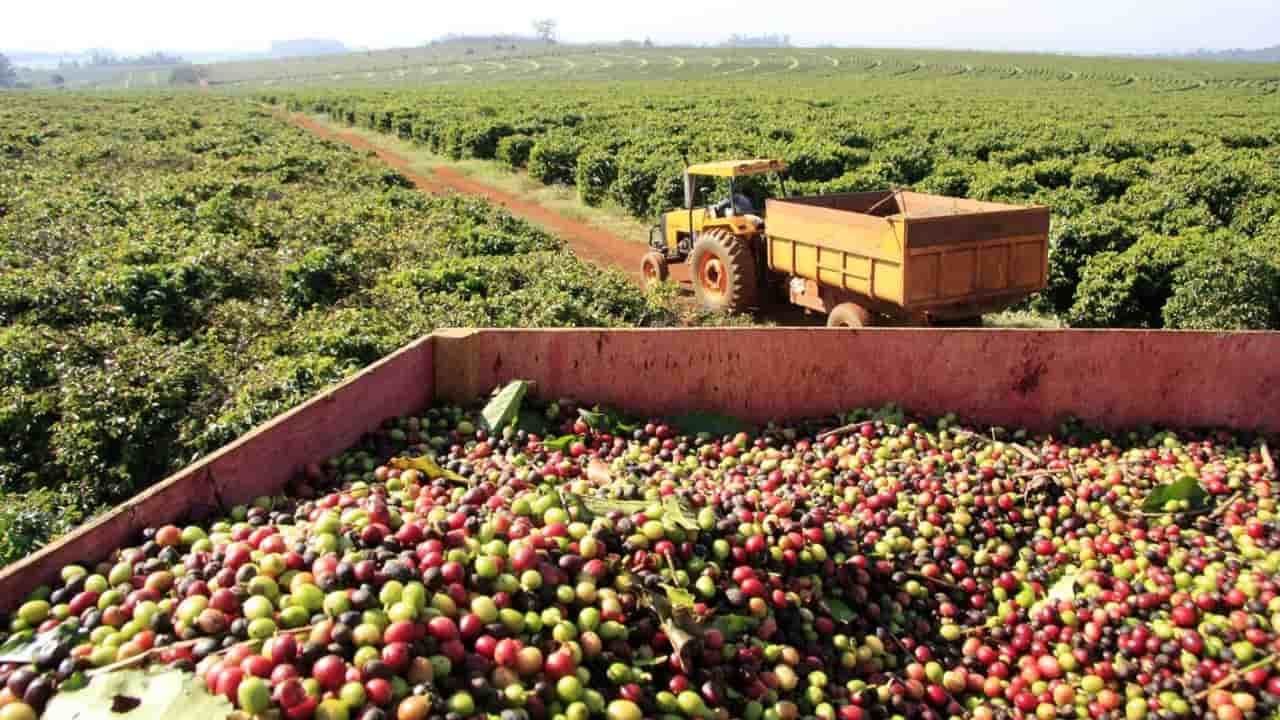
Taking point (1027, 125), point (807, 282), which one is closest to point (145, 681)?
point (807, 282)

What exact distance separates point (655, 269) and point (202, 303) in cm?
645

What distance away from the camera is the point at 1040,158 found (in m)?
24.5

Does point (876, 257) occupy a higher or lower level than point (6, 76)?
lower

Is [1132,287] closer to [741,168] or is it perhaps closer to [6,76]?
[741,168]

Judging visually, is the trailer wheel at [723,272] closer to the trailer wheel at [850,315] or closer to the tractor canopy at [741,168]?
the tractor canopy at [741,168]

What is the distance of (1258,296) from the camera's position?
10492 millimetres

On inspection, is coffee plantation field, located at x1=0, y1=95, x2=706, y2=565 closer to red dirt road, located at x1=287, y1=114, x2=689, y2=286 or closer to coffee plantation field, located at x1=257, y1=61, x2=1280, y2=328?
red dirt road, located at x1=287, y1=114, x2=689, y2=286

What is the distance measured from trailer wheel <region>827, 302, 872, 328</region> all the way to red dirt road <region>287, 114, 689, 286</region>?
452 cm

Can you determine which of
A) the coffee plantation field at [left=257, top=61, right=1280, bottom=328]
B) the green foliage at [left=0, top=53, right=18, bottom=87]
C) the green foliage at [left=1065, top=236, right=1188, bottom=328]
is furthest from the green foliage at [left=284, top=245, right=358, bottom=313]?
the green foliage at [left=0, top=53, right=18, bottom=87]

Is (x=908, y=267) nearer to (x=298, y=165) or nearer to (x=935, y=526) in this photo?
(x=935, y=526)

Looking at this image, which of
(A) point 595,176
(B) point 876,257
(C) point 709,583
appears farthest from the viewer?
(A) point 595,176

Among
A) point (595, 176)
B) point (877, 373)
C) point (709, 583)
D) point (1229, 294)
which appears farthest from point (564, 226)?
point (709, 583)

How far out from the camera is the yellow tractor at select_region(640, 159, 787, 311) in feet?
38.5

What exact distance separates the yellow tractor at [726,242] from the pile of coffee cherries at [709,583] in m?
5.96
